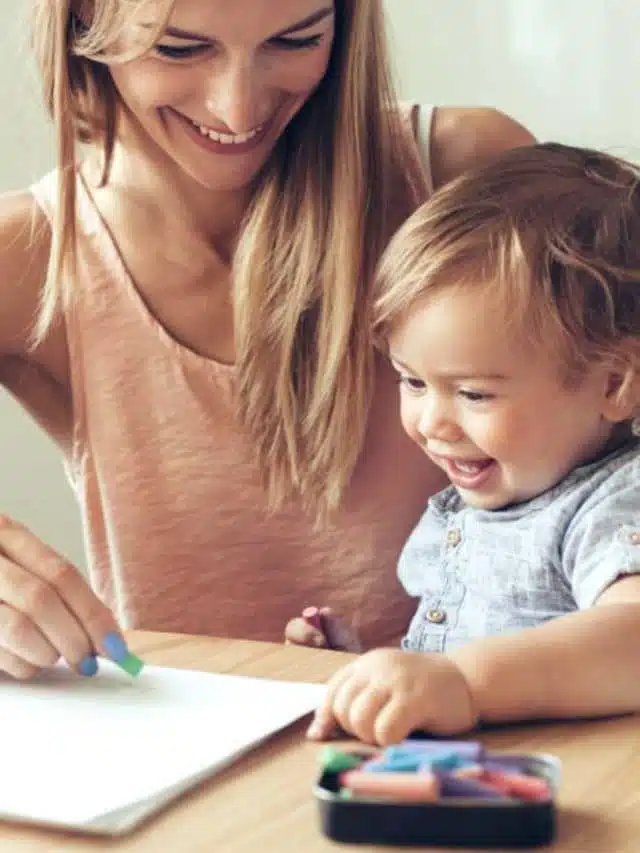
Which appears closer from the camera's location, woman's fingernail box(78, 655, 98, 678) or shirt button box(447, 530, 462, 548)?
woman's fingernail box(78, 655, 98, 678)

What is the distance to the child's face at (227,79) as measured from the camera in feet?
3.86

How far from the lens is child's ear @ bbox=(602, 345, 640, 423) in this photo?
1.11 m

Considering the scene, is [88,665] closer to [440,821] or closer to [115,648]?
[115,648]

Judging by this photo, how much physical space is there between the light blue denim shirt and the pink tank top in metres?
0.15

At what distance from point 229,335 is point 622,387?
1.40 ft

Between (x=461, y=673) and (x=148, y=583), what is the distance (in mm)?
595

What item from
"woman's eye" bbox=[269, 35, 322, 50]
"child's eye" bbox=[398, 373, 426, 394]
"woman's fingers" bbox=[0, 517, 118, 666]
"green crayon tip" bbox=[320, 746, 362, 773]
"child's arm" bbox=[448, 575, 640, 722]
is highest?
"woman's eye" bbox=[269, 35, 322, 50]

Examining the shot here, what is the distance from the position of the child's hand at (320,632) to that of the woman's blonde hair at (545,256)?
0.73 ft

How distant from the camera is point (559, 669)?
885 millimetres

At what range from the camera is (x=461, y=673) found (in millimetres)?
868

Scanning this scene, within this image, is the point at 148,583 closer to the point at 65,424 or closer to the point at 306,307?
the point at 65,424

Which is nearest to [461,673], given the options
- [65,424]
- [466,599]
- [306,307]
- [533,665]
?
[533,665]

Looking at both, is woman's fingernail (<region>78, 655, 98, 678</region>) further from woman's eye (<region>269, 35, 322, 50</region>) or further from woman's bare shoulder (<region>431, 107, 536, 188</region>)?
woman's bare shoulder (<region>431, 107, 536, 188</region>)

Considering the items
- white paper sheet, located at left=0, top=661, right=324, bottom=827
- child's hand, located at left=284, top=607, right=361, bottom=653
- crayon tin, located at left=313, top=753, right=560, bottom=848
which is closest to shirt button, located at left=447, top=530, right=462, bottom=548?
child's hand, located at left=284, top=607, right=361, bottom=653
